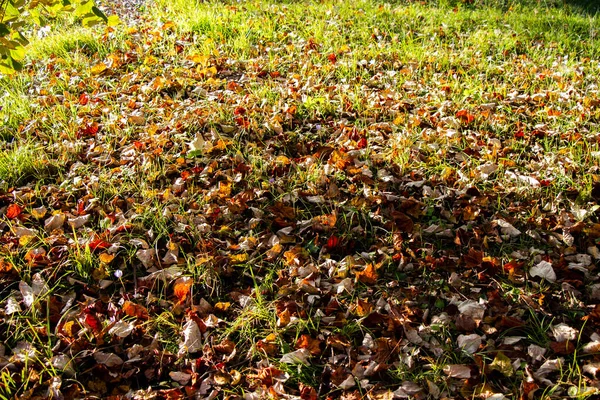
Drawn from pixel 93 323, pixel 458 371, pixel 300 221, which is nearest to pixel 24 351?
pixel 93 323

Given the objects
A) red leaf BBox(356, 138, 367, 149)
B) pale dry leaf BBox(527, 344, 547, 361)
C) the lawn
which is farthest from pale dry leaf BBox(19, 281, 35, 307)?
pale dry leaf BBox(527, 344, 547, 361)

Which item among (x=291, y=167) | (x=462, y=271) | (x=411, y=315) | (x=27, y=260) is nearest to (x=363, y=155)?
(x=291, y=167)

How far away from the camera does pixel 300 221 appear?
105 inches

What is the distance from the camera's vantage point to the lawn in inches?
78.8

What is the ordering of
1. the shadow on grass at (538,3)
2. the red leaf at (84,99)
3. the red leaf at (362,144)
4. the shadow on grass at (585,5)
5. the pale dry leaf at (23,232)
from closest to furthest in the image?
the pale dry leaf at (23,232) < the red leaf at (362,144) < the red leaf at (84,99) < the shadow on grass at (585,5) < the shadow on grass at (538,3)

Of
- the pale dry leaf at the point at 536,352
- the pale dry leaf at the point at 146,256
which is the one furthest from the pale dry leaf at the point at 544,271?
the pale dry leaf at the point at 146,256

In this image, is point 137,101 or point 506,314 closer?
point 506,314

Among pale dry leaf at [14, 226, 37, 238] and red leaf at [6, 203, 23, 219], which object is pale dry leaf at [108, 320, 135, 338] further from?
red leaf at [6, 203, 23, 219]

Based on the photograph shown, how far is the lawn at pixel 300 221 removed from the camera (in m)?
2.00

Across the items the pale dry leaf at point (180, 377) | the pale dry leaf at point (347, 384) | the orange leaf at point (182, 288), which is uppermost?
the orange leaf at point (182, 288)

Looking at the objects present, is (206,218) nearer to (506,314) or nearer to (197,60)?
(506,314)

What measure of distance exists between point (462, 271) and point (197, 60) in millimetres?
2786

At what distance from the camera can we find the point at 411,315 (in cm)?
218

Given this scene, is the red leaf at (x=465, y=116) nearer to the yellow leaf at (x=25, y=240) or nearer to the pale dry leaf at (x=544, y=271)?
the pale dry leaf at (x=544, y=271)
